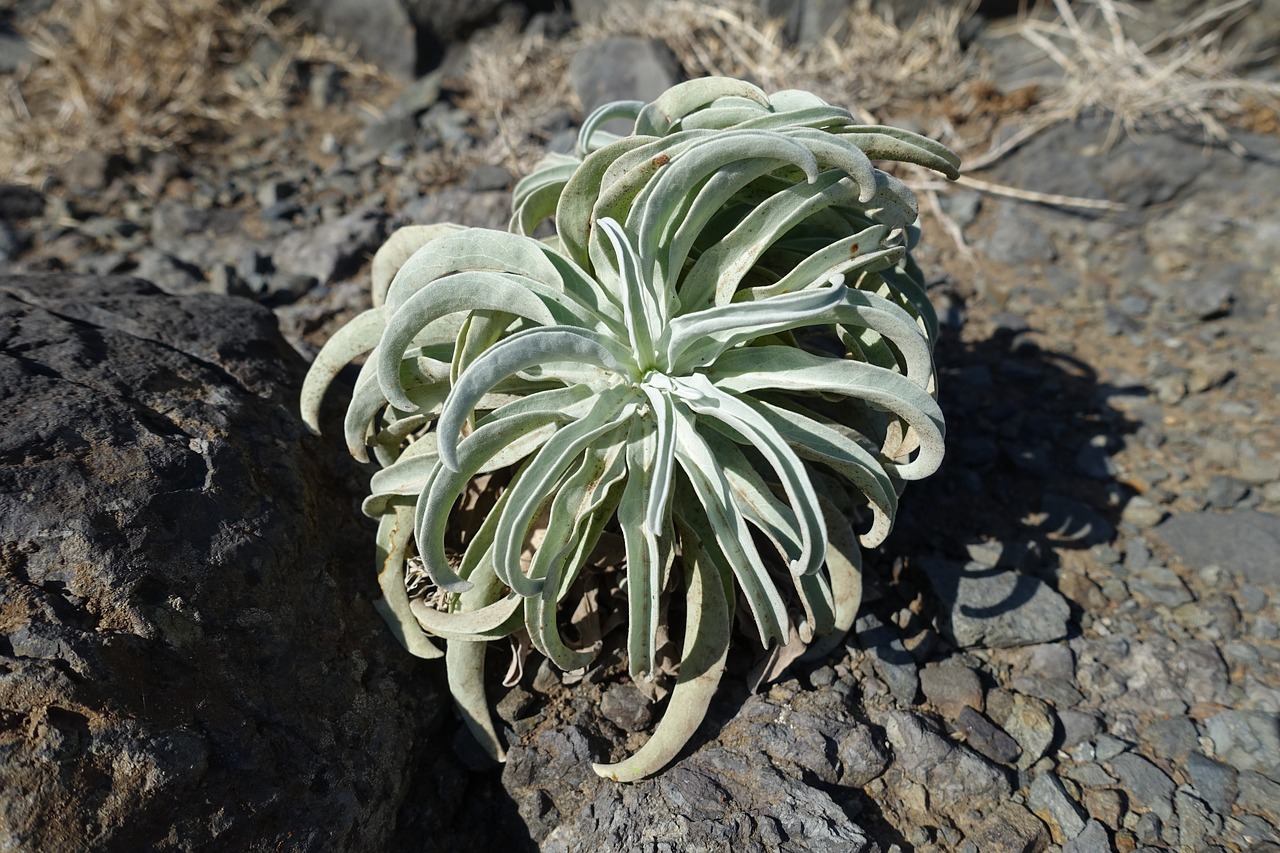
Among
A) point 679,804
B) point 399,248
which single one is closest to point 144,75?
point 399,248

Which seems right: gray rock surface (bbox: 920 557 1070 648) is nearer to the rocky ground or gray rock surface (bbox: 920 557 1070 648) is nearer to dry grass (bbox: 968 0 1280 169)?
the rocky ground

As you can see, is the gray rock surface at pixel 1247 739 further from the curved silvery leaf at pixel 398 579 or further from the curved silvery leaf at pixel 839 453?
the curved silvery leaf at pixel 398 579

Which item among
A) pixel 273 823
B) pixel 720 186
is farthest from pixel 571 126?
pixel 273 823

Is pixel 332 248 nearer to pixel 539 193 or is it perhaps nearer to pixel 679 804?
pixel 539 193

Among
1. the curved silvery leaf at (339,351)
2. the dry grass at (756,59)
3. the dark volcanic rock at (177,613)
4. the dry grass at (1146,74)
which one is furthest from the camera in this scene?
the dry grass at (756,59)

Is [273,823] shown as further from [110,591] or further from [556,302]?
[556,302]

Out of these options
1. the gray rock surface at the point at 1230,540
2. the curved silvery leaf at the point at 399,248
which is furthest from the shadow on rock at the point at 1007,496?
the curved silvery leaf at the point at 399,248
